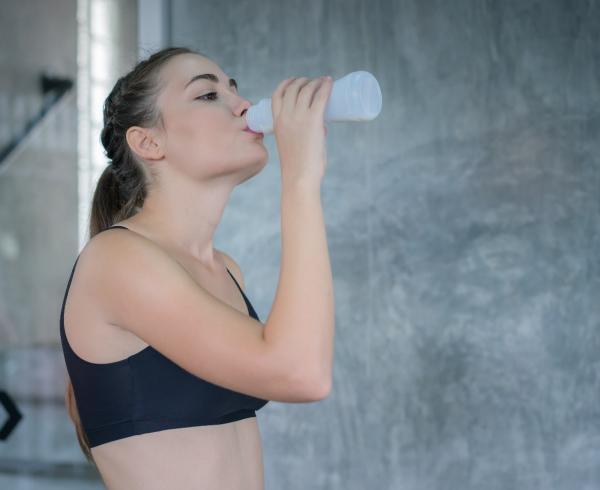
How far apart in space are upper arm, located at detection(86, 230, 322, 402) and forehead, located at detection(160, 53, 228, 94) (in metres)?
0.28

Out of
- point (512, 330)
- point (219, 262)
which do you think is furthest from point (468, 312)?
point (219, 262)

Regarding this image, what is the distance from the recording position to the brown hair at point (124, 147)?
116 centimetres

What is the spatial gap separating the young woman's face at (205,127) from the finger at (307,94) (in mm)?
169

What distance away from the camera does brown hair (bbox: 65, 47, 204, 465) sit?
1.16m

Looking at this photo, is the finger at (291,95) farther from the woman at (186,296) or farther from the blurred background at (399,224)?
the blurred background at (399,224)

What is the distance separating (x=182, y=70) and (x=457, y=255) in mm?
1330

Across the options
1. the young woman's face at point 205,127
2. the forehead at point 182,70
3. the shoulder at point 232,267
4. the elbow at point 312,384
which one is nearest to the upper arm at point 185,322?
the elbow at point 312,384

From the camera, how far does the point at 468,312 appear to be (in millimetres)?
2268

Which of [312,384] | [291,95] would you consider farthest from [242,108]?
[312,384]

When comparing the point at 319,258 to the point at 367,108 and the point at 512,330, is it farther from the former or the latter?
the point at 512,330

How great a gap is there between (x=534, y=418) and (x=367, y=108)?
5.14ft

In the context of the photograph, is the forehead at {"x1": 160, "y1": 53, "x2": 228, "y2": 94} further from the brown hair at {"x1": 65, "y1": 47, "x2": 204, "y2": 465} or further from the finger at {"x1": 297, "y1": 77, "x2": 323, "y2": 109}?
the finger at {"x1": 297, "y1": 77, "x2": 323, "y2": 109}

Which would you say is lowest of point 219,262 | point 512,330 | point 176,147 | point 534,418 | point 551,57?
point 534,418

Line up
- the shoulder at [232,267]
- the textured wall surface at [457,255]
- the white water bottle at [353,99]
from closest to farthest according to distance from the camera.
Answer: the white water bottle at [353,99]
the shoulder at [232,267]
the textured wall surface at [457,255]
